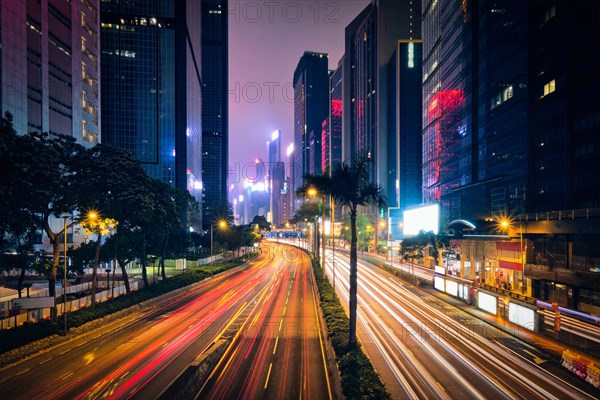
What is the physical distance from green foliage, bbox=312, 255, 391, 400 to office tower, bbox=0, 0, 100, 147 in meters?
61.1

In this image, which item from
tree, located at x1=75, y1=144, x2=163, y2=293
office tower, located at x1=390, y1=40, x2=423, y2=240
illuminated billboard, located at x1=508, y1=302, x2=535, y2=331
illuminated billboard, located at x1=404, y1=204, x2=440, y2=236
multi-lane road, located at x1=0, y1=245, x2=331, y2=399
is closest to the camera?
multi-lane road, located at x1=0, y1=245, x2=331, y2=399

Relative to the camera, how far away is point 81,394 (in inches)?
611

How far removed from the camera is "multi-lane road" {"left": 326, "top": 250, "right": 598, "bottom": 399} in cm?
1582

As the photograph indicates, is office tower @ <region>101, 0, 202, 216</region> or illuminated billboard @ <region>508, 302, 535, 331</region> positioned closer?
illuminated billboard @ <region>508, 302, 535, 331</region>

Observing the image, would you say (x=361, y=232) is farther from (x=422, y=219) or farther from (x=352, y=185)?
A: (x=352, y=185)

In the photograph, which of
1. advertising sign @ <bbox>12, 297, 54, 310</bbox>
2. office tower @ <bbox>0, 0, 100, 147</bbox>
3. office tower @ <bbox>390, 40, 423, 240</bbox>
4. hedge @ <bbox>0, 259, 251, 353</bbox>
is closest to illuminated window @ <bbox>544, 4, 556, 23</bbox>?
hedge @ <bbox>0, 259, 251, 353</bbox>

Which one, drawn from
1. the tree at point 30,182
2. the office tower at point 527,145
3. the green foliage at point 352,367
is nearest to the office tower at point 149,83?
the tree at point 30,182

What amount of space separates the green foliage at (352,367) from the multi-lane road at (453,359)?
6.73ft

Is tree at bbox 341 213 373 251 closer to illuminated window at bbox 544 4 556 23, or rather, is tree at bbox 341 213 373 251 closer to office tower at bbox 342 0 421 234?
office tower at bbox 342 0 421 234

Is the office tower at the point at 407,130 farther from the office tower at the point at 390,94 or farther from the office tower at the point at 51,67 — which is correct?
the office tower at the point at 51,67

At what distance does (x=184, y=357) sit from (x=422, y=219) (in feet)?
208

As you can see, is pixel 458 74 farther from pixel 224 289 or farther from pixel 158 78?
pixel 158 78

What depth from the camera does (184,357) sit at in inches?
786

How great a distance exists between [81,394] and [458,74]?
75430 mm
